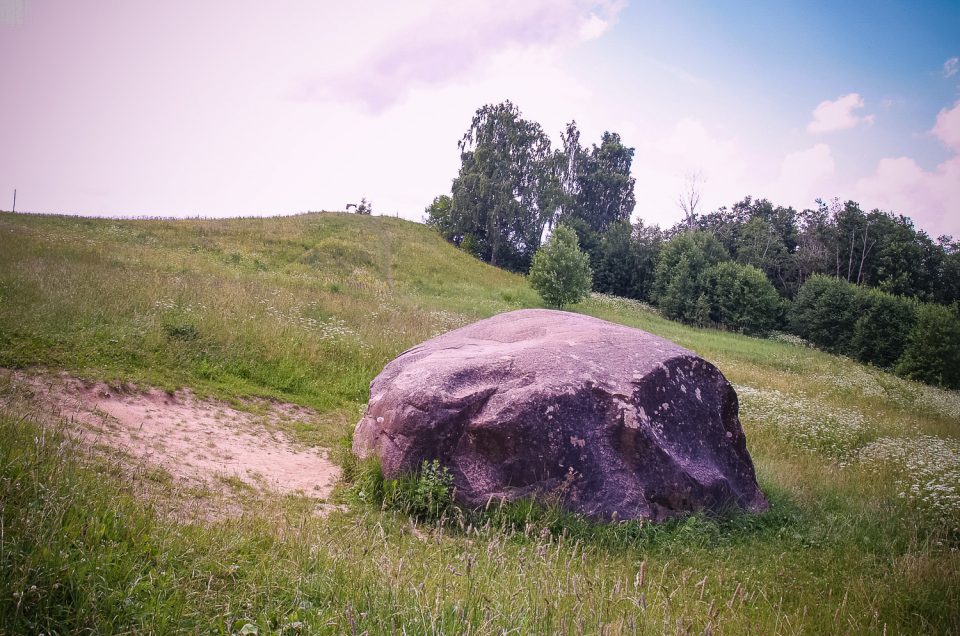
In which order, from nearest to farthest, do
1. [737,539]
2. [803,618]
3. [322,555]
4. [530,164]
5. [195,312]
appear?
1. [322,555]
2. [803,618]
3. [737,539]
4. [195,312]
5. [530,164]

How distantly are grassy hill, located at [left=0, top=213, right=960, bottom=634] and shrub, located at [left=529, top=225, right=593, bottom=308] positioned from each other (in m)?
14.6

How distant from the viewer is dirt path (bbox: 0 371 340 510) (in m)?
5.87

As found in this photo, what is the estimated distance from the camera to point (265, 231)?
35750mm

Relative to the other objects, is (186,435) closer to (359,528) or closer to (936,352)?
(359,528)

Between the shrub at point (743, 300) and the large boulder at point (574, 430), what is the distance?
39366mm

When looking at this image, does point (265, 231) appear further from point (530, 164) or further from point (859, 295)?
point (859, 295)

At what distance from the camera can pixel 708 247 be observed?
49.7m

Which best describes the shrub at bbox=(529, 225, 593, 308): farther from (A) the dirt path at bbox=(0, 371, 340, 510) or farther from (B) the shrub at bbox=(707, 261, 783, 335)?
(A) the dirt path at bbox=(0, 371, 340, 510)

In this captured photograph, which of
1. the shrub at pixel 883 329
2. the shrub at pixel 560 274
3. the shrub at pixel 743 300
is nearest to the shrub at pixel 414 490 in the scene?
the shrub at pixel 560 274

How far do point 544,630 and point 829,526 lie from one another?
583 centimetres

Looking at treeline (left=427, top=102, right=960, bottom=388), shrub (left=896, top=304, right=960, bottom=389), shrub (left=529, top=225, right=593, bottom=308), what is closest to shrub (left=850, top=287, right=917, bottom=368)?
treeline (left=427, top=102, right=960, bottom=388)

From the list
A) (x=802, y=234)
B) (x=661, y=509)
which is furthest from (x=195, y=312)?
(x=802, y=234)

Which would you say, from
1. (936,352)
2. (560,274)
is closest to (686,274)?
(560,274)

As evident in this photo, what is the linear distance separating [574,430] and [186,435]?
19.0ft
